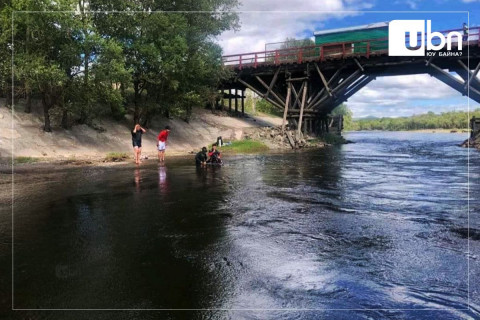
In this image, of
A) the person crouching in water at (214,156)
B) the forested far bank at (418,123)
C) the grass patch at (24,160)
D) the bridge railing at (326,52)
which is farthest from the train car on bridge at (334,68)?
the forested far bank at (418,123)

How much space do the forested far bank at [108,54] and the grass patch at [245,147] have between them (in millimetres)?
4258

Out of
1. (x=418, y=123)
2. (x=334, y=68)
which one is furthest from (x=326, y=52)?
(x=418, y=123)

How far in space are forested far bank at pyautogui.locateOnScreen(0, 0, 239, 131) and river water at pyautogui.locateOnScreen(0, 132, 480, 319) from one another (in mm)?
10345

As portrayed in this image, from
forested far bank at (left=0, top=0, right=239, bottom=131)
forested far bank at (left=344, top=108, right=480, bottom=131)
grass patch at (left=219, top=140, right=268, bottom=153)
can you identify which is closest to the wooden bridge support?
grass patch at (left=219, top=140, right=268, bottom=153)

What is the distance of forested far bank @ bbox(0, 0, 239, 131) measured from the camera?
18.5m

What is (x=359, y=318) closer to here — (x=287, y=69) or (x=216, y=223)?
(x=216, y=223)

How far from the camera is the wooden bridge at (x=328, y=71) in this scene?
87.9ft

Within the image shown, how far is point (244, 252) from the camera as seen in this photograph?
5.76 m

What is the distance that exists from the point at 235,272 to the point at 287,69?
30206 mm

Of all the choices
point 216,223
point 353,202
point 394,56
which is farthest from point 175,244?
point 394,56

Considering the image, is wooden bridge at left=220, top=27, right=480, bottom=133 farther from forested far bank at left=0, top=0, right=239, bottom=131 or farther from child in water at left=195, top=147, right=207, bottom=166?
child in water at left=195, top=147, right=207, bottom=166

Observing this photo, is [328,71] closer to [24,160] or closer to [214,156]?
[214,156]

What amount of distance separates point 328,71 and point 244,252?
2928 centimetres

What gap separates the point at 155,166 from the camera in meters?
17.3
